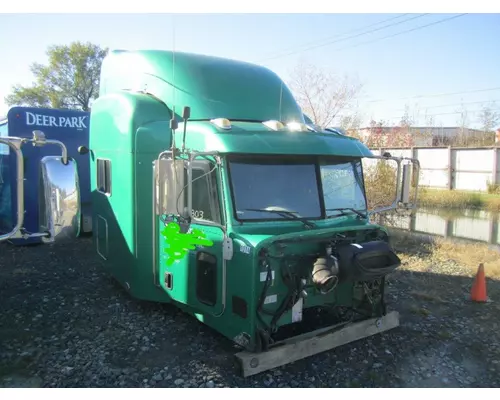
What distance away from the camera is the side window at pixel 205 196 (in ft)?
14.3

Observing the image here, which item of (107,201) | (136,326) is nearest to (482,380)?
(136,326)

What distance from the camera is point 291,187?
4.59m

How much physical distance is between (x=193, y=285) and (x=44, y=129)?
22.4ft

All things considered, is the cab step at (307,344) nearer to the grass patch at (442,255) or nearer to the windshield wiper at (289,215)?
the windshield wiper at (289,215)

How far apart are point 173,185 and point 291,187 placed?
1276 millimetres

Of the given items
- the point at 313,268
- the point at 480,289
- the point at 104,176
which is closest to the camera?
the point at 313,268

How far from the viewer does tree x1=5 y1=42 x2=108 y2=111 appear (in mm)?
35156

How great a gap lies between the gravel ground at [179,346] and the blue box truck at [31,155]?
270cm

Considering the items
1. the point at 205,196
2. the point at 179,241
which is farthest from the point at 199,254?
the point at 205,196

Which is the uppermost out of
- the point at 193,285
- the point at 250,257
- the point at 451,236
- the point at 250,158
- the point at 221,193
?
the point at 250,158

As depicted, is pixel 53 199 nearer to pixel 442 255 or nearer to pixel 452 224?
pixel 442 255

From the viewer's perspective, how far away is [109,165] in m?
5.86

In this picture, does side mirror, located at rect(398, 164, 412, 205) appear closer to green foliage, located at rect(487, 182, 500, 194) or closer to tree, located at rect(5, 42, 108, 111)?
green foliage, located at rect(487, 182, 500, 194)

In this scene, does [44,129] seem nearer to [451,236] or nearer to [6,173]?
[6,173]
